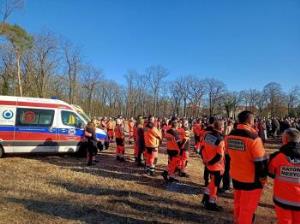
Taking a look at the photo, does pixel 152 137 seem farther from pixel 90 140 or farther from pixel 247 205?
pixel 247 205

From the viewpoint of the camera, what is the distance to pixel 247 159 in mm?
6188

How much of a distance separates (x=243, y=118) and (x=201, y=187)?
4807 mm

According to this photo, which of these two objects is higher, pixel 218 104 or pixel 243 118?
pixel 218 104

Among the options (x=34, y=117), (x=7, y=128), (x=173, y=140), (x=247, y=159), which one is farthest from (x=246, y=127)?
(x=7, y=128)

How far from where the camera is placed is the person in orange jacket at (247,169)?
6.05 meters

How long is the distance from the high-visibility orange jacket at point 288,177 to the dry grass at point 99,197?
7.77 ft

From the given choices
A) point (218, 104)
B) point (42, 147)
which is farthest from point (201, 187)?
point (218, 104)

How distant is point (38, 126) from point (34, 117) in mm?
411

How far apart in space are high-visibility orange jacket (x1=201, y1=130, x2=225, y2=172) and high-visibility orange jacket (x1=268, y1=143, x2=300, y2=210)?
259cm

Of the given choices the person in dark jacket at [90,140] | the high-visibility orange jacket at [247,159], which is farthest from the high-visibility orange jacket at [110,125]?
the high-visibility orange jacket at [247,159]

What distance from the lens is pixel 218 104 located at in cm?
7938

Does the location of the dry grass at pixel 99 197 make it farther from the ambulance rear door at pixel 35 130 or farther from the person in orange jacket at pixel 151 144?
the ambulance rear door at pixel 35 130

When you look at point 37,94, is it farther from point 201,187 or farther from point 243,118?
point 243,118

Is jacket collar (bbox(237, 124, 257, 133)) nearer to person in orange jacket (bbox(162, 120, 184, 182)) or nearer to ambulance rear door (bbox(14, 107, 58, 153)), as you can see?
person in orange jacket (bbox(162, 120, 184, 182))
